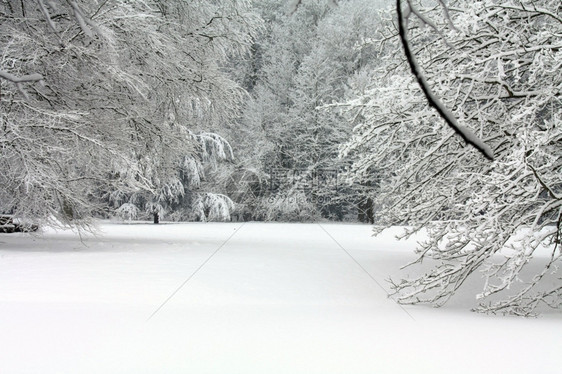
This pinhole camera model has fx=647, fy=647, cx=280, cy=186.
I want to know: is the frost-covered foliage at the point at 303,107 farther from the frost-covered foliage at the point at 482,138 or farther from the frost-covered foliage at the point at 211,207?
the frost-covered foliage at the point at 482,138

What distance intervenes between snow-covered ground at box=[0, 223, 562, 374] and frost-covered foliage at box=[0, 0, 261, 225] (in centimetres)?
154

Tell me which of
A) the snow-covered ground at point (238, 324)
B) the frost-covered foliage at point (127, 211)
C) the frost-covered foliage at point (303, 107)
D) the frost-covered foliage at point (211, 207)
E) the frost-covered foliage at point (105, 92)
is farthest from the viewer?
the frost-covered foliage at point (303, 107)

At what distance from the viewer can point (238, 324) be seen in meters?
5.73

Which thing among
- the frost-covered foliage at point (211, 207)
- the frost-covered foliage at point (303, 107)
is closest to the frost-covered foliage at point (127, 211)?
the frost-covered foliage at point (211, 207)

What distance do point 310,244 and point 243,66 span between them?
74.8ft

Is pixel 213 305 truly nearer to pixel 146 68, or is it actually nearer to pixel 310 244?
pixel 146 68

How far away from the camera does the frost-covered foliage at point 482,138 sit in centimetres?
619

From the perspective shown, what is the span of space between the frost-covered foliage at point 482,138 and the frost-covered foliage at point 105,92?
3.87m

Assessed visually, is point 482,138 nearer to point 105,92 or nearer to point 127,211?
point 105,92

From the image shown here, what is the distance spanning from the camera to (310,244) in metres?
15.2

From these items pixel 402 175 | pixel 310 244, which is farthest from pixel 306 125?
pixel 402 175

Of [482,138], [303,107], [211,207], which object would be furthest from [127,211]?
[482,138]

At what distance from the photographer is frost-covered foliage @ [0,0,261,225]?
9280 millimetres

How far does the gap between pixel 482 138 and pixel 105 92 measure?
6.69 meters
